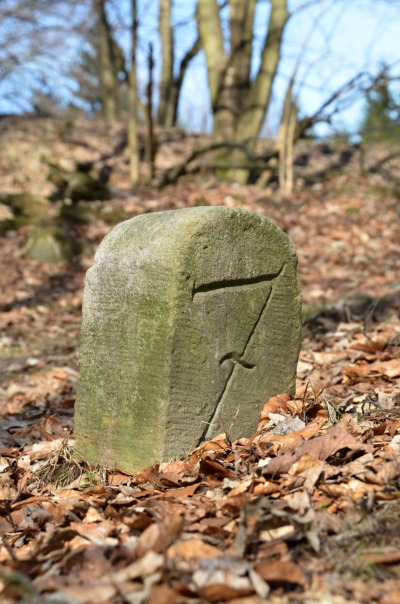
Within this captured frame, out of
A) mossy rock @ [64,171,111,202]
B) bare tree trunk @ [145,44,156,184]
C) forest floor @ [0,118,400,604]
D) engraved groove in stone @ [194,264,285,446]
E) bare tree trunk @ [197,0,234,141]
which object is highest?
bare tree trunk @ [197,0,234,141]

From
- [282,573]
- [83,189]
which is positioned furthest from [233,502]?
[83,189]

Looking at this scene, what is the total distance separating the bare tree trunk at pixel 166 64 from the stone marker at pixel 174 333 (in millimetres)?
15468

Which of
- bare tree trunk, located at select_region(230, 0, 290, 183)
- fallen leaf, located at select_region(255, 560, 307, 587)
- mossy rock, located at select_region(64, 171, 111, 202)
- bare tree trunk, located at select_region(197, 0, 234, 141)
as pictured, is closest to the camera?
fallen leaf, located at select_region(255, 560, 307, 587)

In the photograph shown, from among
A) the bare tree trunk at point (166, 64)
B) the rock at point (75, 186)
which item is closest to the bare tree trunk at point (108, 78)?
the bare tree trunk at point (166, 64)

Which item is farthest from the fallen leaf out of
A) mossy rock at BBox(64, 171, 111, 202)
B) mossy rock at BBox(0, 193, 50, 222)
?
mossy rock at BBox(64, 171, 111, 202)

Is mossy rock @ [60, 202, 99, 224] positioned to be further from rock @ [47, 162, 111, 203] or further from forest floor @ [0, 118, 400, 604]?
forest floor @ [0, 118, 400, 604]

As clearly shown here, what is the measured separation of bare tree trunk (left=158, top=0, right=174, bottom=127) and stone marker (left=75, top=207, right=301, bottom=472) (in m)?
15.5

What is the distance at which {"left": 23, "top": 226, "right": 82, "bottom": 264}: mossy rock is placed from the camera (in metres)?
8.31

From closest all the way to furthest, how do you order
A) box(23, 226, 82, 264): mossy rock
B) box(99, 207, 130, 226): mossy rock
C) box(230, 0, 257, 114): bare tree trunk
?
box(23, 226, 82, 264): mossy rock → box(99, 207, 130, 226): mossy rock → box(230, 0, 257, 114): bare tree trunk

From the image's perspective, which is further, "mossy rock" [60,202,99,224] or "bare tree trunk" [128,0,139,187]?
"bare tree trunk" [128,0,139,187]

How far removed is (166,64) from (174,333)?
53.4 feet

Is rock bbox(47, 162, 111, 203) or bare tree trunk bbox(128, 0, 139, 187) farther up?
bare tree trunk bbox(128, 0, 139, 187)

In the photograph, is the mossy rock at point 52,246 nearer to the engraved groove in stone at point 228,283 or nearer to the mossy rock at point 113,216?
the mossy rock at point 113,216

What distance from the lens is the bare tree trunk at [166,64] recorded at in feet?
52.4
